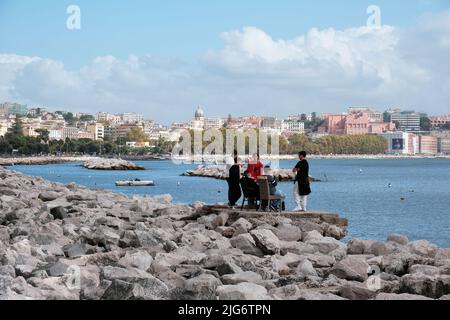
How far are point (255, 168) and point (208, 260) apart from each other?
4.59m

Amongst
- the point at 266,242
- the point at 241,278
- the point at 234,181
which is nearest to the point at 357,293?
the point at 241,278

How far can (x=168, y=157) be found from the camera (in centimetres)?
15100

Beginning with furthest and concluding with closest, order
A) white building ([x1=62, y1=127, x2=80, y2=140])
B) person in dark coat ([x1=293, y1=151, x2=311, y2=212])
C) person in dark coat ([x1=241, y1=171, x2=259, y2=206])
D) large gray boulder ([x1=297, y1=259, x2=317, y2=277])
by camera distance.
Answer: white building ([x1=62, y1=127, x2=80, y2=140]), person in dark coat ([x1=241, y1=171, x2=259, y2=206]), person in dark coat ([x1=293, y1=151, x2=311, y2=212]), large gray boulder ([x1=297, y1=259, x2=317, y2=277])

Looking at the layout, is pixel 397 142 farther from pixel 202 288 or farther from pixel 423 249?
pixel 202 288

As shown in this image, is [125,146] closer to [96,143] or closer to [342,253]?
[96,143]

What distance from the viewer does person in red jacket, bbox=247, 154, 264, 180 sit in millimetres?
12570

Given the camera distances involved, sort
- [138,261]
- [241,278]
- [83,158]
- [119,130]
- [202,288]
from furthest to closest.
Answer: [119,130]
[83,158]
[138,261]
[241,278]
[202,288]

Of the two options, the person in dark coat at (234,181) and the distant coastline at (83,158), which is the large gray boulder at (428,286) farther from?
the distant coastline at (83,158)

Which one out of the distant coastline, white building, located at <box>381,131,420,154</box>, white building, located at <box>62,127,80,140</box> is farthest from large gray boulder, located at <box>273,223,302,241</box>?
white building, located at <box>381,131,420,154</box>

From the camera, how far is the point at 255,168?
12656mm

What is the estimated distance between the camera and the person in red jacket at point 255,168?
495 inches

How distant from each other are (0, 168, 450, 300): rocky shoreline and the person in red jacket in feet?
2.18

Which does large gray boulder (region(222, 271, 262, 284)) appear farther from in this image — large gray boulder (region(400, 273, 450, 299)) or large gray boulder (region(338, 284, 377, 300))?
large gray boulder (region(400, 273, 450, 299))

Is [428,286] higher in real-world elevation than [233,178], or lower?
lower
